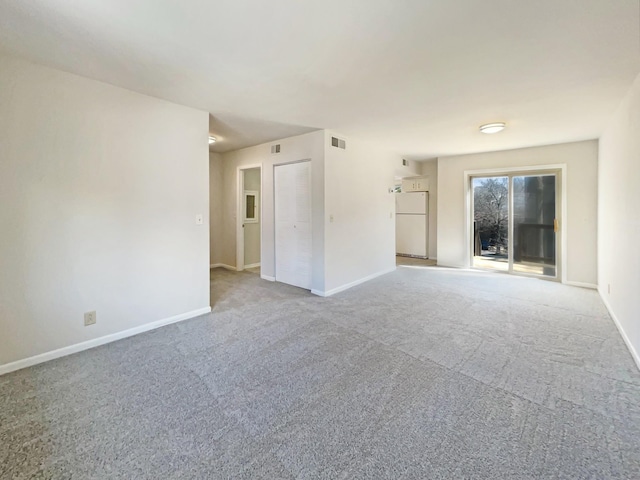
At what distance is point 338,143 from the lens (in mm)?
4668

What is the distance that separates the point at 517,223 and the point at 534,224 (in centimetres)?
27

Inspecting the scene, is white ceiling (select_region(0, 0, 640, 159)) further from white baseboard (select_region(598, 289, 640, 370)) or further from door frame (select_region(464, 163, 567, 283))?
white baseboard (select_region(598, 289, 640, 370))

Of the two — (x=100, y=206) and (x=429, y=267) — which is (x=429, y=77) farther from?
(x=429, y=267)

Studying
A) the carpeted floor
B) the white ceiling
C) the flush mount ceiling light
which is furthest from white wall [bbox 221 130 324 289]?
the flush mount ceiling light

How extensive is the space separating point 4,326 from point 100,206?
1.21 meters

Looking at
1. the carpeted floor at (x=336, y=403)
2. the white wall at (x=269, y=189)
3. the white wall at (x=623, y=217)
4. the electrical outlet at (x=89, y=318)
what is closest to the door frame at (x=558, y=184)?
the white wall at (x=623, y=217)

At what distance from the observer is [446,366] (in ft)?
8.05

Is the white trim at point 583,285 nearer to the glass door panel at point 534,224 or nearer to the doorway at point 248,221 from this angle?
the glass door panel at point 534,224

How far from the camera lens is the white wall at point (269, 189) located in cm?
452

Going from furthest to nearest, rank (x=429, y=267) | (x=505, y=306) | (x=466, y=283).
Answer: (x=429, y=267)
(x=466, y=283)
(x=505, y=306)

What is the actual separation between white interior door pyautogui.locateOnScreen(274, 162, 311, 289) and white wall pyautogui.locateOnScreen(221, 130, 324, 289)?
154 mm

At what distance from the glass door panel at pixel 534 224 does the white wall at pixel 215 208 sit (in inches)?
237

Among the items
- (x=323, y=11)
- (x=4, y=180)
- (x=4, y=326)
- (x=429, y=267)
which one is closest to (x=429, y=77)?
(x=323, y=11)

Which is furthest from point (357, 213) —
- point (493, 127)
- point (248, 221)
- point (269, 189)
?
point (248, 221)
